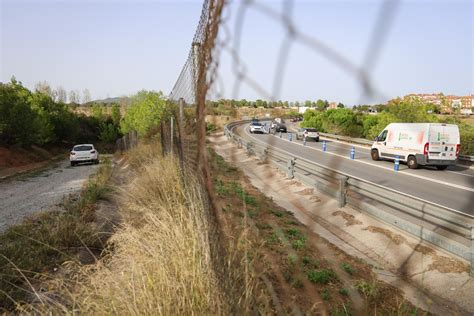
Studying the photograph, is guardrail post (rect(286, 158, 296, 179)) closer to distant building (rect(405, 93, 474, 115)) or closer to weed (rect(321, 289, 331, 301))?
weed (rect(321, 289, 331, 301))

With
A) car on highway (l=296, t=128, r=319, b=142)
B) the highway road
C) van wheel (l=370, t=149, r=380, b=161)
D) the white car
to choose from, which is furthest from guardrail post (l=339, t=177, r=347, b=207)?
car on highway (l=296, t=128, r=319, b=142)

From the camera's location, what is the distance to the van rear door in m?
18.1

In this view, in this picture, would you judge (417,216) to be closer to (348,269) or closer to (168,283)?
(348,269)

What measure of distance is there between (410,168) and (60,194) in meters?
15.8

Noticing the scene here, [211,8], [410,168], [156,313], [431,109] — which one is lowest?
[410,168]

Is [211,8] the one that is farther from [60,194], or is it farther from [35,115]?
[35,115]

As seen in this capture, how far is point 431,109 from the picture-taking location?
205 centimetres

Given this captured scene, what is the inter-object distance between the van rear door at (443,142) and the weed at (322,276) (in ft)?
48.9

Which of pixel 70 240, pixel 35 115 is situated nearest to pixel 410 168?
pixel 70 240

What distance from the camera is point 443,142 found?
18219 mm

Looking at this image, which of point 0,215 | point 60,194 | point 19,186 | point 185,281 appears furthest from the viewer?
point 19,186

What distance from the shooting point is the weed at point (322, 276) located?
205 inches

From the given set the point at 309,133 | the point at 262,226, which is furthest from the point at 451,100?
the point at 309,133

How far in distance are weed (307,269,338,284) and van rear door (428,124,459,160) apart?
14909mm
